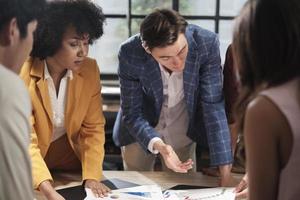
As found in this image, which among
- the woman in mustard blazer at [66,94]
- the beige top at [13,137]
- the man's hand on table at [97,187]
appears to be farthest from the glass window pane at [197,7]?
the beige top at [13,137]

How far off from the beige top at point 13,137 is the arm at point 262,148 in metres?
0.42

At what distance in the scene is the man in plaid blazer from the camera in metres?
1.96

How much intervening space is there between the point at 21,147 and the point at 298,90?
0.53 metres

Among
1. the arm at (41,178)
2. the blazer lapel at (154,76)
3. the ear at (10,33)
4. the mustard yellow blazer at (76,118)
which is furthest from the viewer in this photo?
the blazer lapel at (154,76)

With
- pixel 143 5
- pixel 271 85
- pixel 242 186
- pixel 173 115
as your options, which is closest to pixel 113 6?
pixel 143 5

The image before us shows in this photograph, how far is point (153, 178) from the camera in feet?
6.66

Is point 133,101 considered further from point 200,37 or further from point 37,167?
point 37,167

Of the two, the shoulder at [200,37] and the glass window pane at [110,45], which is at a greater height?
the shoulder at [200,37]

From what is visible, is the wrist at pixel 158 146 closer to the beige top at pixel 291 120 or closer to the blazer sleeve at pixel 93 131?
the blazer sleeve at pixel 93 131

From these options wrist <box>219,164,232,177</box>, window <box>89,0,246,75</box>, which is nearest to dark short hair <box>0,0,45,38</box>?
wrist <box>219,164,232,177</box>

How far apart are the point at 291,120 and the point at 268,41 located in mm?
155

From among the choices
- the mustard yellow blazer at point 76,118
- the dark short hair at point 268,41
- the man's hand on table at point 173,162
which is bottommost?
the man's hand on table at point 173,162

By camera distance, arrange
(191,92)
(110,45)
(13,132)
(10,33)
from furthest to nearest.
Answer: (110,45) < (191,92) < (10,33) < (13,132)

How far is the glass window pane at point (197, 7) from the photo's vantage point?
3.52 meters
